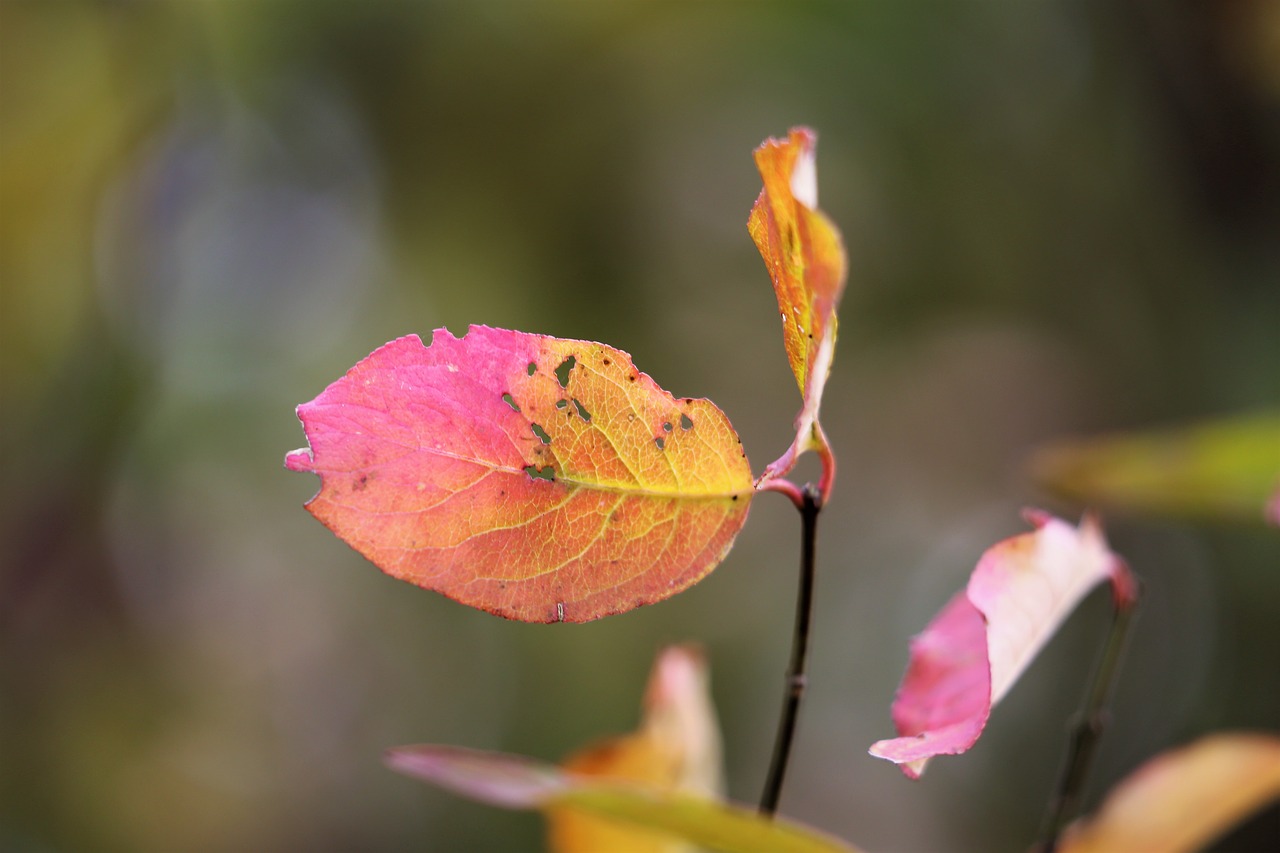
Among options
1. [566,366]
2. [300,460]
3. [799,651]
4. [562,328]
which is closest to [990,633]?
[799,651]

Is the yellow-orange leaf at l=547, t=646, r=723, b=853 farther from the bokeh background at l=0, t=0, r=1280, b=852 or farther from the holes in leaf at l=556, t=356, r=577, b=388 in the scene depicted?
the bokeh background at l=0, t=0, r=1280, b=852

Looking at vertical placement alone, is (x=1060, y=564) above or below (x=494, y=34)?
below

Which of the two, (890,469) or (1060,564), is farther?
(890,469)

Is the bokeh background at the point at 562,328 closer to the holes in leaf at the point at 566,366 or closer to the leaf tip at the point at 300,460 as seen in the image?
the holes in leaf at the point at 566,366

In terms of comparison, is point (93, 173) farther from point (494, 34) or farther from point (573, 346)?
point (573, 346)

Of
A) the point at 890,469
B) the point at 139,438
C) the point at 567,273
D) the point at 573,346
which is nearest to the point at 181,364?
the point at 139,438

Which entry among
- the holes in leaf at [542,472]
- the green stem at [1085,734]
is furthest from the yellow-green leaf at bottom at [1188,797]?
the holes in leaf at [542,472]

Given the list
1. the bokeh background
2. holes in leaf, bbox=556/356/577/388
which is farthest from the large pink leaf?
the bokeh background
